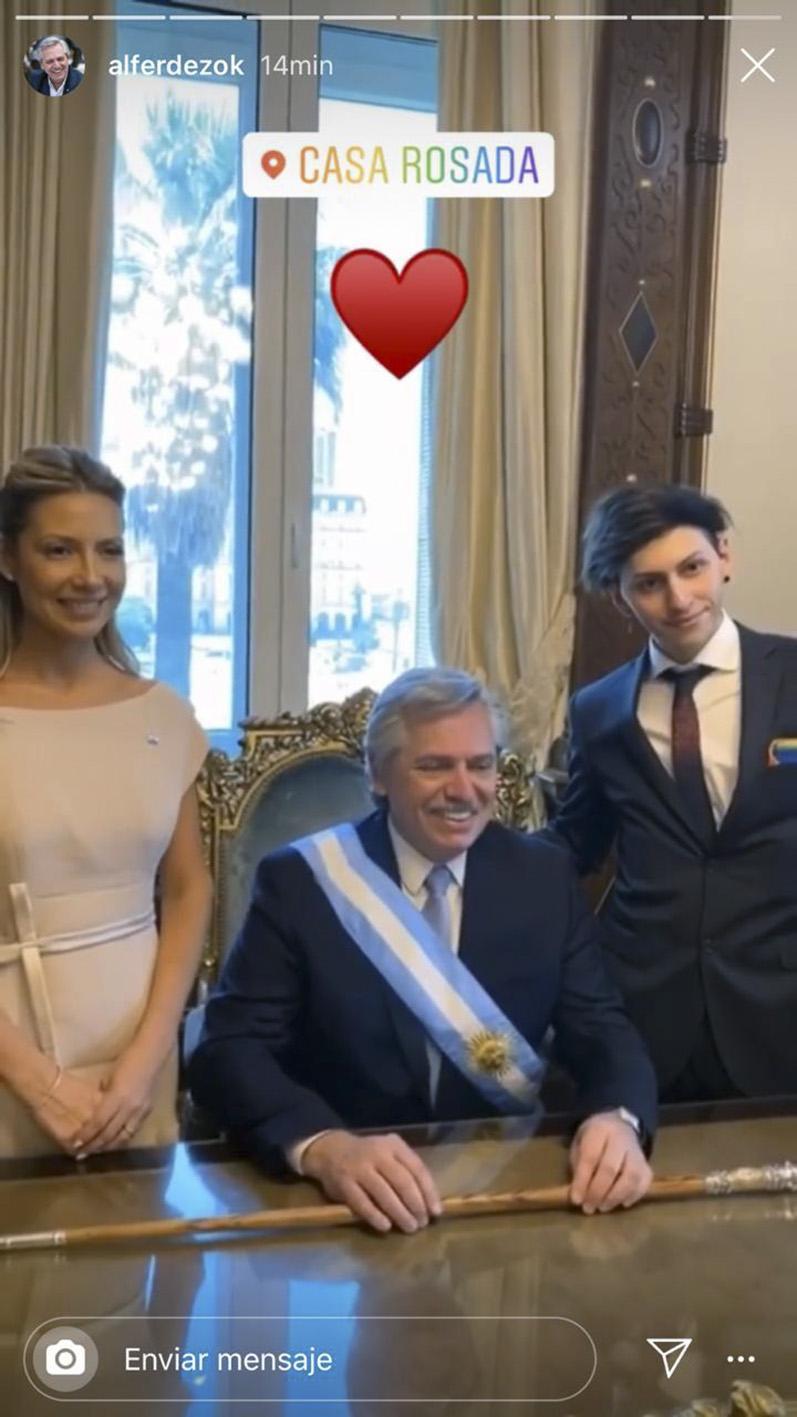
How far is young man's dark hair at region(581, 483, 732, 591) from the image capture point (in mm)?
1132

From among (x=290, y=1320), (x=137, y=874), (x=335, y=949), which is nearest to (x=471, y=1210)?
(x=290, y=1320)

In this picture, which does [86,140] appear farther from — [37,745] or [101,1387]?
[101,1387]

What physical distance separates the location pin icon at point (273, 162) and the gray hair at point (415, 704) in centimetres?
80

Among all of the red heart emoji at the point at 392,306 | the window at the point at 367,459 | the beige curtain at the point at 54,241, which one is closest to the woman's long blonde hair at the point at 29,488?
the red heart emoji at the point at 392,306

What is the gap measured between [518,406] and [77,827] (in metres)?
1.21

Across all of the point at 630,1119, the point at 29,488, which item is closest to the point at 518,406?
the point at 29,488

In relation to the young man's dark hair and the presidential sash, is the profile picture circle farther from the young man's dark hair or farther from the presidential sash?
the presidential sash

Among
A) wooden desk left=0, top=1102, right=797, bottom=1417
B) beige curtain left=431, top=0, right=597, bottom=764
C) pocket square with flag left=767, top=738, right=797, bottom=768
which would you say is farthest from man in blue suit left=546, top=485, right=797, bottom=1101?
beige curtain left=431, top=0, right=597, bottom=764

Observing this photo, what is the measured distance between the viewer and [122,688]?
1.09 m

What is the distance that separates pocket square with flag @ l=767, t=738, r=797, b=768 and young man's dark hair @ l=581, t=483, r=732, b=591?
Answer: 174 millimetres

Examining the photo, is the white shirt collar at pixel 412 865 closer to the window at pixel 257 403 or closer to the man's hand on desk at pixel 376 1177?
the man's hand on desk at pixel 376 1177

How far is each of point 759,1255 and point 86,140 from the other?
1.61 m

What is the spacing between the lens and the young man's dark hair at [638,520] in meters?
1.13

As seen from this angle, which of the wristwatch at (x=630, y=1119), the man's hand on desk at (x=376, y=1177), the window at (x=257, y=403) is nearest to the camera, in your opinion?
the man's hand on desk at (x=376, y=1177)
